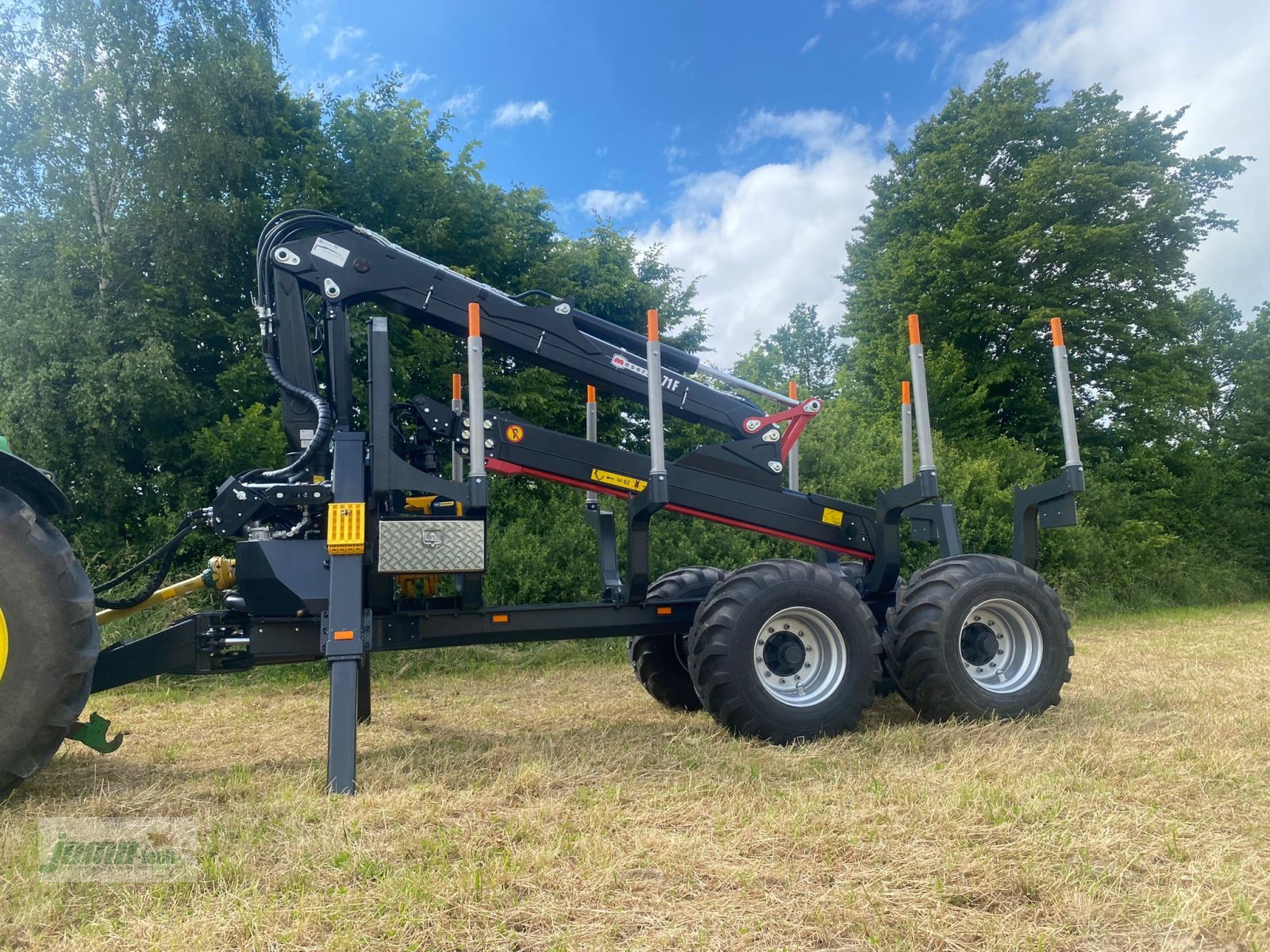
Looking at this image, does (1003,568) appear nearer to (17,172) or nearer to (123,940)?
(123,940)

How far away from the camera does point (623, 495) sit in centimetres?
516

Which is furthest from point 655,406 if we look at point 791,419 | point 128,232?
point 128,232

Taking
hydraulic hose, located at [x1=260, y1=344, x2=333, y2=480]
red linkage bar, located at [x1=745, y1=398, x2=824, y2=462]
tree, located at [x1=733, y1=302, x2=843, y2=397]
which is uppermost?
tree, located at [x1=733, y1=302, x2=843, y2=397]

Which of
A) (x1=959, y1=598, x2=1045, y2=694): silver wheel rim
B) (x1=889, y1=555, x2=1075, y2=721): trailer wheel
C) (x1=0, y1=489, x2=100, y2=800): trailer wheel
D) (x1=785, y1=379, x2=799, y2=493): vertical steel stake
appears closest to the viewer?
(x1=0, y1=489, x2=100, y2=800): trailer wheel

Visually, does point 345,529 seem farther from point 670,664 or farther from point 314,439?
point 670,664

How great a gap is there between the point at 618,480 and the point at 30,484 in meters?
2.89

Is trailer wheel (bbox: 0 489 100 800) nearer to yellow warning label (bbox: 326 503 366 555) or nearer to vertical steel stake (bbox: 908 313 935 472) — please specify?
yellow warning label (bbox: 326 503 366 555)

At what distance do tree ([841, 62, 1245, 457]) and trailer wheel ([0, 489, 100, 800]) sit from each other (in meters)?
17.0

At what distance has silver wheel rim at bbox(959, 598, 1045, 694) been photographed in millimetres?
5027

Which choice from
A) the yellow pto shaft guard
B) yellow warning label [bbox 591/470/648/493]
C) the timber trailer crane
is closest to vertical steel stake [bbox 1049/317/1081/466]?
the timber trailer crane

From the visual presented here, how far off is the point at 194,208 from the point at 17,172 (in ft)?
9.28

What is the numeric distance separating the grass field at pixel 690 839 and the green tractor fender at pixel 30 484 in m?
1.27

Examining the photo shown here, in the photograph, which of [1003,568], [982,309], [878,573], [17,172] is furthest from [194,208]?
[982,309]

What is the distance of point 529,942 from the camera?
2229 millimetres
